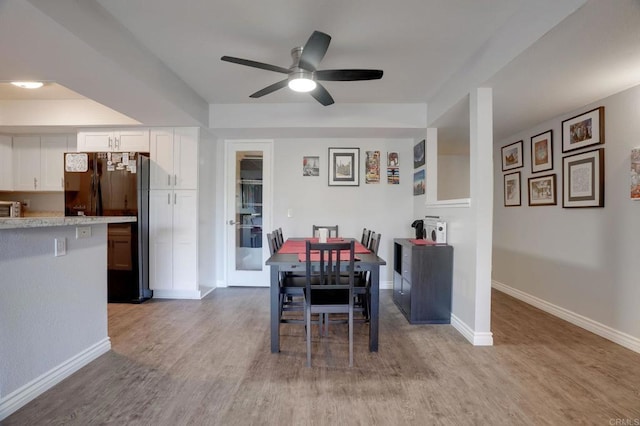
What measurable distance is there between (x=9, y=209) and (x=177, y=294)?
2783 millimetres

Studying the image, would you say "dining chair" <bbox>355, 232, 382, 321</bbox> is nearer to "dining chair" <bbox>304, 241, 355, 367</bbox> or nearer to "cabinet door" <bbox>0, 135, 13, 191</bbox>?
"dining chair" <bbox>304, 241, 355, 367</bbox>

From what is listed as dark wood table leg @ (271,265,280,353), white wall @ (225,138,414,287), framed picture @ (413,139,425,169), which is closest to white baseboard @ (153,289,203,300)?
white wall @ (225,138,414,287)

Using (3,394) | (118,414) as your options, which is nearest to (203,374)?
(118,414)

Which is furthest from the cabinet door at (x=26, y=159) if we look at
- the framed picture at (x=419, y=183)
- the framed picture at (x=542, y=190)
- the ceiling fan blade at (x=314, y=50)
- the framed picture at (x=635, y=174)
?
the framed picture at (x=635, y=174)

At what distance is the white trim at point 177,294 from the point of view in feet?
12.2

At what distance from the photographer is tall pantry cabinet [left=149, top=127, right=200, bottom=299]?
145 inches

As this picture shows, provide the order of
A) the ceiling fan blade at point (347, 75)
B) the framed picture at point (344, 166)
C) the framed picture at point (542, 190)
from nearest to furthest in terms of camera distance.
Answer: the ceiling fan blade at point (347, 75)
the framed picture at point (542, 190)
the framed picture at point (344, 166)

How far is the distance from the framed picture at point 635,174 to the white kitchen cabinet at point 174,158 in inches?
173

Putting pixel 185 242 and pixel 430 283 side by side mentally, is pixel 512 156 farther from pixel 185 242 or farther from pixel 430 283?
pixel 185 242

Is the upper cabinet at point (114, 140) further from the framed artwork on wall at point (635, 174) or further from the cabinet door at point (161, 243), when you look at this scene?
the framed artwork on wall at point (635, 174)

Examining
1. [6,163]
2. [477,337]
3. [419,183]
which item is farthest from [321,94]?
[6,163]

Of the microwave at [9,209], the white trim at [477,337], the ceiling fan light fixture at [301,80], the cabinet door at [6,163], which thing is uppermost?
the ceiling fan light fixture at [301,80]

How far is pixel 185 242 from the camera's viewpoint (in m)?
3.69

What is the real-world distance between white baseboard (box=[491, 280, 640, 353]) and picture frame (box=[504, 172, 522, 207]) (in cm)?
119
